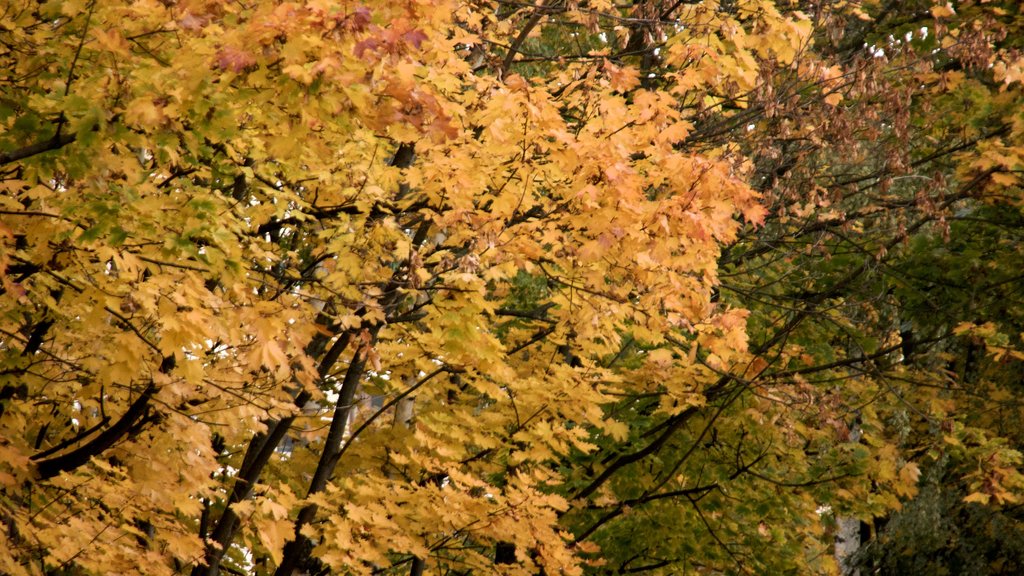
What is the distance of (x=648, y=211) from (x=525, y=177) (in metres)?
0.81

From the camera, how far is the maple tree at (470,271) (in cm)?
496

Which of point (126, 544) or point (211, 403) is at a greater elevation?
point (211, 403)

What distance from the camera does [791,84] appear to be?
28.4ft

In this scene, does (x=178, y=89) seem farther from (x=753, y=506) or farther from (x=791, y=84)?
(x=753, y=506)

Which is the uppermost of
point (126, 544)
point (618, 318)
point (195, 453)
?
point (618, 318)

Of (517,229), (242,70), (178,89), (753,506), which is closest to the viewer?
(242,70)

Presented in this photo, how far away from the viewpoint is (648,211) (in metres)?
6.55

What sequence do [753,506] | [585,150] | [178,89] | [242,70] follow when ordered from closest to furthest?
1. [242,70]
2. [178,89]
3. [585,150]
4. [753,506]

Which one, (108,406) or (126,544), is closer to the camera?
(126,544)

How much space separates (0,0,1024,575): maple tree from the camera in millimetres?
4957


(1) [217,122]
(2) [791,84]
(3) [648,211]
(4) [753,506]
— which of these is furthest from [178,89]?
(4) [753,506]

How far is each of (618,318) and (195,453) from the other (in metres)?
3.04

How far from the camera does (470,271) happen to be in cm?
602

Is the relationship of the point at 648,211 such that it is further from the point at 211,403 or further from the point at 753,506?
the point at 753,506
